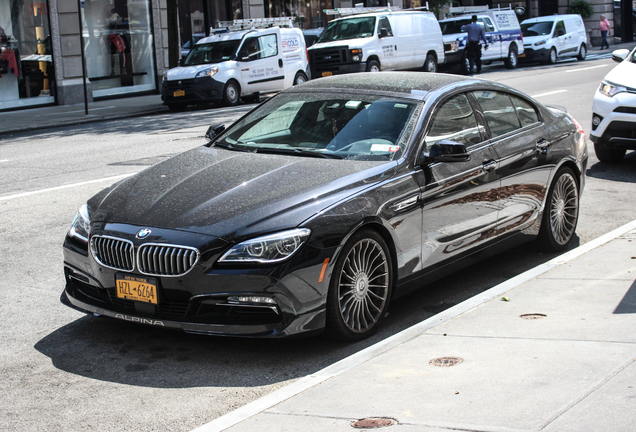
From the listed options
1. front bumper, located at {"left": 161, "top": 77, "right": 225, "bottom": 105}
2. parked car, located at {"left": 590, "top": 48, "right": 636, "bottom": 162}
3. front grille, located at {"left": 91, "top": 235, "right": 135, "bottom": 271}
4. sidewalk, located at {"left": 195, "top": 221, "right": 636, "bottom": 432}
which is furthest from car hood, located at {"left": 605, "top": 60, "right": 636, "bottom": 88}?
front bumper, located at {"left": 161, "top": 77, "right": 225, "bottom": 105}

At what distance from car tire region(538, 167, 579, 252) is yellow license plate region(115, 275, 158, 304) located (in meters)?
3.58

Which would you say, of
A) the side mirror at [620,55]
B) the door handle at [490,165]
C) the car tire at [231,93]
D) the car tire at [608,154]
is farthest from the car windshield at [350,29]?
the door handle at [490,165]

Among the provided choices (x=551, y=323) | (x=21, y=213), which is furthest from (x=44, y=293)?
(x=551, y=323)

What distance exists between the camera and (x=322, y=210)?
4863 millimetres

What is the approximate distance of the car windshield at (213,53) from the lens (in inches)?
888

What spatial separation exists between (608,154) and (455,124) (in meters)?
6.03

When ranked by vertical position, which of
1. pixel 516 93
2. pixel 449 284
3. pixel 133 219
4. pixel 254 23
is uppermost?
pixel 254 23

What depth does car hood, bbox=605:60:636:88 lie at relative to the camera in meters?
10.6

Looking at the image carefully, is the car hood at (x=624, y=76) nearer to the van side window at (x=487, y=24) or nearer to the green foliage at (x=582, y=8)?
the van side window at (x=487, y=24)

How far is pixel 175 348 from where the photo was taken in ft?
16.7

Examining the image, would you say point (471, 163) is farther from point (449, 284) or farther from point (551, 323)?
point (551, 323)

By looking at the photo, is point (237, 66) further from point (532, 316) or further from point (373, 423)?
point (373, 423)

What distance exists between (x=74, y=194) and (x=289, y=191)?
5395mm

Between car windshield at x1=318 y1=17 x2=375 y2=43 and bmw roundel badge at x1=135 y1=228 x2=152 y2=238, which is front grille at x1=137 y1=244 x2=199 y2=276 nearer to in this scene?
bmw roundel badge at x1=135 y1=228 x2=152 y2=238
